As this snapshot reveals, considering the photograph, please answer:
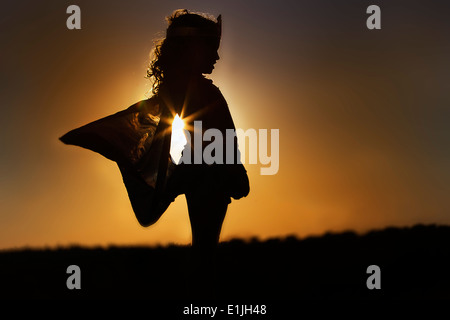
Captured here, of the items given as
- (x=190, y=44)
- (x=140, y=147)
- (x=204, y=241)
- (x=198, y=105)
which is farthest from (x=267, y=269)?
(x=190, y=44)

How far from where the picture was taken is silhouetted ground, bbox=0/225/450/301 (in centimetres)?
596

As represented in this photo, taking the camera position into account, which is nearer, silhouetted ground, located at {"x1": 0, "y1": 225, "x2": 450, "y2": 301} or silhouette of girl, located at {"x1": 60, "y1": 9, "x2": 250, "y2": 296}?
silhouette of girl, located at {"x1": 60, "y1": 9, "x2": 250, "y2": 296}

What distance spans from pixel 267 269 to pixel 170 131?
2561mm

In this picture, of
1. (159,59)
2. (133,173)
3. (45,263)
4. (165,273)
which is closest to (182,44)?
(159,59)

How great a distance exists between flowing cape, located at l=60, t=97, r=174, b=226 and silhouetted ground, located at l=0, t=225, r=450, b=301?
0.61 m

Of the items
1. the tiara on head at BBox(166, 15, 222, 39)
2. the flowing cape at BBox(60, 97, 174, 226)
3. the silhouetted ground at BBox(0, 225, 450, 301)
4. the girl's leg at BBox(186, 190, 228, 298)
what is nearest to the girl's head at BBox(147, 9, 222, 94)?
the tiara on head at BBox(166, 15, 222, 39)

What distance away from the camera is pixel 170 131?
5352mm

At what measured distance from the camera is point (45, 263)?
8.19 m

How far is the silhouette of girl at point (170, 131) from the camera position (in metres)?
5.14

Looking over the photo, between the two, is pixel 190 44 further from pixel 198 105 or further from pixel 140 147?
pixel 140 147

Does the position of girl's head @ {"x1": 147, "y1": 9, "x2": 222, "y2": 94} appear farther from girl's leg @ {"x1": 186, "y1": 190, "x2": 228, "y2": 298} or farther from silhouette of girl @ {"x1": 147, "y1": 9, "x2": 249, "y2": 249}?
girl's leg @ {"x1": 186, "y1": 190, "x2": 228, "y2": 298}
